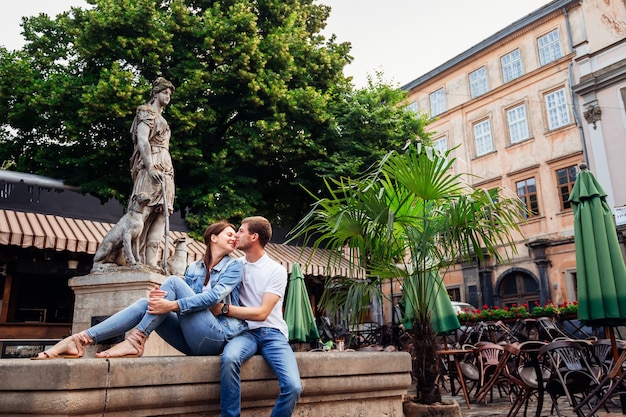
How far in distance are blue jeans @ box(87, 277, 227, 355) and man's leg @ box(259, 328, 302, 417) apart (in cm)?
28

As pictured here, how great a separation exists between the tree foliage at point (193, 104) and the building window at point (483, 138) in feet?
40.9

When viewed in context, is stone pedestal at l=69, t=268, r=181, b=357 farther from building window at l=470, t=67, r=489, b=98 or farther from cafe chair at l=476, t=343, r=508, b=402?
building window at l=470, t=67, r=489, b=98

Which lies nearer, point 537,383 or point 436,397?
point 436,397

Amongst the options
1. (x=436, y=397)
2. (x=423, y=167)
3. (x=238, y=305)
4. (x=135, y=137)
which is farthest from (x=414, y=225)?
(x=135, y=137)

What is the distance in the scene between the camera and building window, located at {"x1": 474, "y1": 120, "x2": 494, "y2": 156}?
25.3m

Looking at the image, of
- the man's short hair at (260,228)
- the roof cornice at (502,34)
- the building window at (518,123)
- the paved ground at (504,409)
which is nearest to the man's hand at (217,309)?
the man's short hair at (260,228)

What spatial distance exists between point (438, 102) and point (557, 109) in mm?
6939

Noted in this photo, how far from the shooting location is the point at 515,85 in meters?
24.2

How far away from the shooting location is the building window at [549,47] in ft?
74.4

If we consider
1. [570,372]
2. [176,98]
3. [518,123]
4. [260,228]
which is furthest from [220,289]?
[518,123]

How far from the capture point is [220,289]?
317 centimetres

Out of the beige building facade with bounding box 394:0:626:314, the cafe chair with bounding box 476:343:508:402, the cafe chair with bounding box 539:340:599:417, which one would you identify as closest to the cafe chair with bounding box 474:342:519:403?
the cafe chair with bounding box 476:343:508:402

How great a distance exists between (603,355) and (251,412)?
477 cm

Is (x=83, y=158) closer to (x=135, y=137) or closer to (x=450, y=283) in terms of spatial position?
(x=135, y=137)
